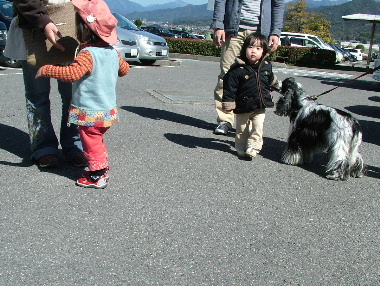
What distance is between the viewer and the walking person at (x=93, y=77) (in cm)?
326

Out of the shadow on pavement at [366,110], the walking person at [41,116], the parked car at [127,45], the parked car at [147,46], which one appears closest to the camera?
the walking person at [41,116]

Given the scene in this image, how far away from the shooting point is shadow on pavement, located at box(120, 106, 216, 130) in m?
6.15

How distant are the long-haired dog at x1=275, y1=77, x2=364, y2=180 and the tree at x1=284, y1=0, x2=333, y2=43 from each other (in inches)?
Result: 1932

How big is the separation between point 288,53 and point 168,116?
17146 millimetres

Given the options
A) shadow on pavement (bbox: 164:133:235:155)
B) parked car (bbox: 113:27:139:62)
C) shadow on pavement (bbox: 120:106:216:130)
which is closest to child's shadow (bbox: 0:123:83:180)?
shadow on pavement (bbox: 164:133:235:155)

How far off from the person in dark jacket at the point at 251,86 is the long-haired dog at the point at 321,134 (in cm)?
24

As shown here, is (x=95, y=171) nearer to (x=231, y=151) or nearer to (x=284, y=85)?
(x=231, y=151)

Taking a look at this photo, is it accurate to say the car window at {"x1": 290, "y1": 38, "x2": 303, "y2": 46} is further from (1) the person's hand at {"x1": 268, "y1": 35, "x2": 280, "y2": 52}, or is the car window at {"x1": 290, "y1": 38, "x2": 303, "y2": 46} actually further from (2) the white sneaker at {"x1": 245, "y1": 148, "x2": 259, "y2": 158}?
(2) the white sneaker at {"x1": 245, "y1": 148, "x2": 259, "y2": 158}

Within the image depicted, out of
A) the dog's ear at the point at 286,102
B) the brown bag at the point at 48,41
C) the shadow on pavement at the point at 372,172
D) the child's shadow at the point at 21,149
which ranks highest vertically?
the brown bag at the point at 48,41

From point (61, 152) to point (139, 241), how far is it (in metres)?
1.96

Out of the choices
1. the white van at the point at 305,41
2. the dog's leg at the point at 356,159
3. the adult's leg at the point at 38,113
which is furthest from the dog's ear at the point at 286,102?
the white van at the point at 305,41

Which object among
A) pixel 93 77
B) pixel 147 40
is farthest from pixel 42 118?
pixel 147 40

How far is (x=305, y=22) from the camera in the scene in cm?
5247

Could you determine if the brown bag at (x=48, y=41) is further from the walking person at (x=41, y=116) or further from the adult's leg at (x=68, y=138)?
the adult's leg at (x=68, y=138)
